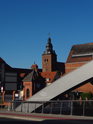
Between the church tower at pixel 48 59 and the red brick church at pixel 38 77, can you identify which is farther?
A: the church tower at pixel 48 59

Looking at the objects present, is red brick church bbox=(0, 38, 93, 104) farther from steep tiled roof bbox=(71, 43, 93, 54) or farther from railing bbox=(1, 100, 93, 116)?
railing bbox=(1, 100, 93, 116)

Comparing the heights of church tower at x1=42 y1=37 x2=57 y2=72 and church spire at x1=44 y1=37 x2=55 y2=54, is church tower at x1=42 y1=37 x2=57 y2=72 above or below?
below

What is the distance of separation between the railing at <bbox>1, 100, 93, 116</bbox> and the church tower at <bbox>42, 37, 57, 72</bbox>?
117 metres

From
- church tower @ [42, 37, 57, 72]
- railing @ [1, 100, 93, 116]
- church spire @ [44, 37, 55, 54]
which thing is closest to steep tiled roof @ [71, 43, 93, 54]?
church spire @ [44, 37, 55, 54]

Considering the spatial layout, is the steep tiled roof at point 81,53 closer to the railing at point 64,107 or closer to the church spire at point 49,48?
the church spire at point 49,48

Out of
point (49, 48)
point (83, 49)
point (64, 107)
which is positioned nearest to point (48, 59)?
point (49, 48)

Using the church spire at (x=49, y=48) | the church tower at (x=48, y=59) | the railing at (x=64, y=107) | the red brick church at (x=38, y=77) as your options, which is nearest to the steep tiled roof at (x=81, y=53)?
the red brick church at (x=38, y=77)

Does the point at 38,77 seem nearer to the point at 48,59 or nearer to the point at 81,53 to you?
the point at 81,53

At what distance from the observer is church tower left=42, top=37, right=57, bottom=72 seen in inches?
5778

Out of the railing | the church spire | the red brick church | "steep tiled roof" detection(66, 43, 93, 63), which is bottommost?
the railing

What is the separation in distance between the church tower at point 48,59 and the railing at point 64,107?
11727 cm

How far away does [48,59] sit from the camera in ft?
489

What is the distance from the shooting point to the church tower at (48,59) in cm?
14675

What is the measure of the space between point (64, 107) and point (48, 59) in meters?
123
